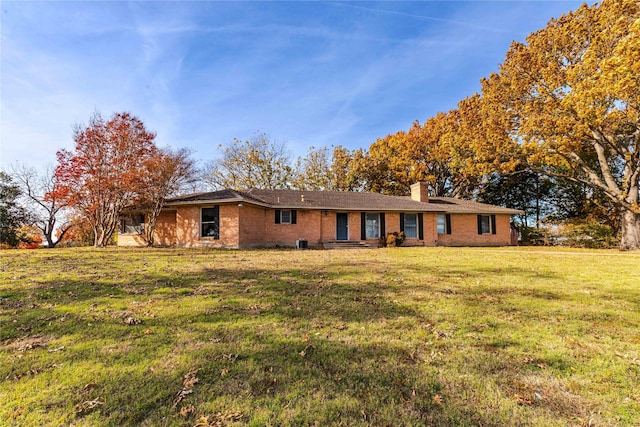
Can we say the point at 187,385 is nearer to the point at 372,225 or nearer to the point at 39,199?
the point at 372,225

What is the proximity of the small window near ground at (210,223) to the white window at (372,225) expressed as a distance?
30.8 ft

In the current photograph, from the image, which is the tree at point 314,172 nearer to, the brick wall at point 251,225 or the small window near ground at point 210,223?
the brick wall at point 251,225

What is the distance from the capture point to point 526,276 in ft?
24.6

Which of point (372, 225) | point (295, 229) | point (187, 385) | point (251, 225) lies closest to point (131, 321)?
point (187, 385)

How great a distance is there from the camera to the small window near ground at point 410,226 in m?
20.3

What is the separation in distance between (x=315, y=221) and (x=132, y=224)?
11.7 m

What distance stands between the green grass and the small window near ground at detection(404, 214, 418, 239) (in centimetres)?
1448

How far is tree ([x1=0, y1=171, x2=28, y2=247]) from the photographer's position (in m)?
20.3

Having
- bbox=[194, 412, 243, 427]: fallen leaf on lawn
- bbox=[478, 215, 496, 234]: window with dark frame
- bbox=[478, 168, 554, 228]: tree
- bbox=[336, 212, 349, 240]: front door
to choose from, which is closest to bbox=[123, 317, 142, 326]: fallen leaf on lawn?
bbox=[194, 412, 243, 427]: fallen leaf on lawn

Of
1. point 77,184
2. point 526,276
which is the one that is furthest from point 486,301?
point 77,184

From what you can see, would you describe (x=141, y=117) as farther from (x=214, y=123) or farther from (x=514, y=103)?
(x=514, y=103)

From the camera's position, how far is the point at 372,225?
19938 millimetres


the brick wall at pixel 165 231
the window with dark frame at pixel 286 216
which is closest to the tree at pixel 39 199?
the brick wall at pixel 165 231

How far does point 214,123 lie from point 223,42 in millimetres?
9337
